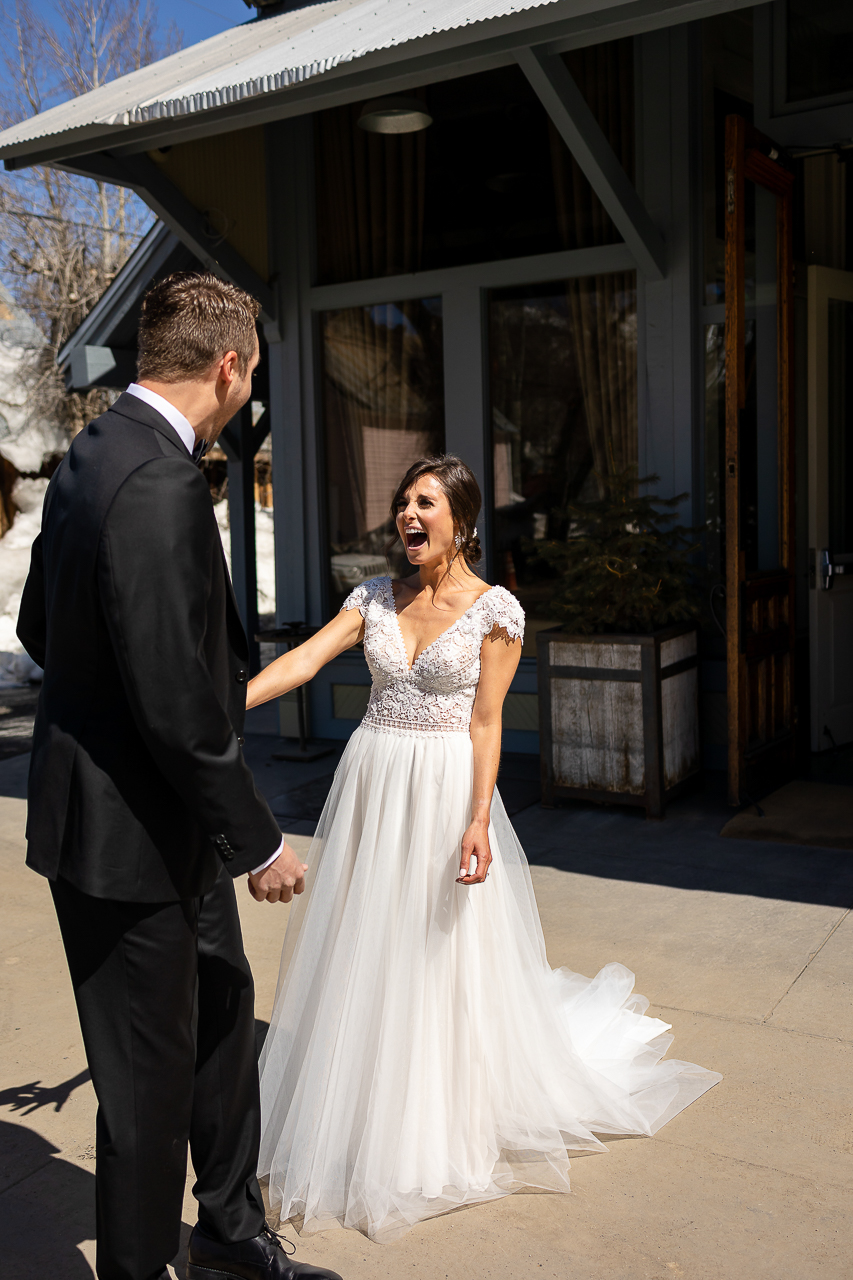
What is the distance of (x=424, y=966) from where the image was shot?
8.54 ft

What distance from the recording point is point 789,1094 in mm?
2904

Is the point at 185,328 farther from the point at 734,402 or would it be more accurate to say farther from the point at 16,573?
the point at 16,573

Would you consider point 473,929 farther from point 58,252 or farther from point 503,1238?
point 58,252

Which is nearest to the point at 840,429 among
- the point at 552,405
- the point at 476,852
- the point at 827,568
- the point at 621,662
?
the point at 827,568

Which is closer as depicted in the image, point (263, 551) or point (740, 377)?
point (740, 377)

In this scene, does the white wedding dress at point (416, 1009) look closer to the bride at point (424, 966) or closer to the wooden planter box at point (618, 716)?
the bride at point (424, 966)

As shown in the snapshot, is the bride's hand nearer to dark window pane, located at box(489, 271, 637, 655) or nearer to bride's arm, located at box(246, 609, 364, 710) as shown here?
bride's arm, located at box(246, 609, 364, 710)

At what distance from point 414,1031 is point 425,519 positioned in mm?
1220

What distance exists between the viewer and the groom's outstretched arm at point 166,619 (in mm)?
1778

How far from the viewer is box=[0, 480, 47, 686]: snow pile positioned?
11.4 m

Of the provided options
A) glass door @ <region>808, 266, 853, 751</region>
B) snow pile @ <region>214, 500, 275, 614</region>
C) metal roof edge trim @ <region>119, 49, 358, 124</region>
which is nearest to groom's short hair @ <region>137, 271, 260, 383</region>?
metal roof edge trim @ <region>119, 49, 358, 124</region>

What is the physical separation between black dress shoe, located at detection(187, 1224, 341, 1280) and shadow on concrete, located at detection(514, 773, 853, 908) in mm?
2697

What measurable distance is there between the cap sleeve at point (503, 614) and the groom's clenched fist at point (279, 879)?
97 centimetres

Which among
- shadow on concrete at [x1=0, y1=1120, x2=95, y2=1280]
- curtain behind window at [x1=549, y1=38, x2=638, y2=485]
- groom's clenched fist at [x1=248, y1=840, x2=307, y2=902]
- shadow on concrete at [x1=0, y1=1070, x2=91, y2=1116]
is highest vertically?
curtain behind window at [x1=549, y1=38, x2=638, y2=485]
